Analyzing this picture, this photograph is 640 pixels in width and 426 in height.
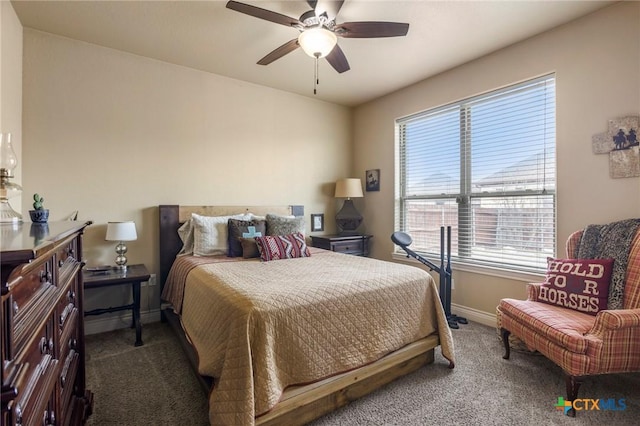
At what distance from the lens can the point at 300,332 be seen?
5.28 ft

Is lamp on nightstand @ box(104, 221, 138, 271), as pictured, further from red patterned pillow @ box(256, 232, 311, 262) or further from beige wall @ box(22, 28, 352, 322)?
red patterned pillow @ box(256, 232, 311, 262)

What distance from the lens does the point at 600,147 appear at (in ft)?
7.66

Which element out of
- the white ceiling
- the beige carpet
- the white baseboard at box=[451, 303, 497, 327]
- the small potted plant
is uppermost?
the white ceiling

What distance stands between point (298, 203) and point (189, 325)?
2321 millimetres

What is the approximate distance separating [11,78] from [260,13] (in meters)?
1.98

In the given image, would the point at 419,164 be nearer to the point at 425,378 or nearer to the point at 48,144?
the point at 425,378

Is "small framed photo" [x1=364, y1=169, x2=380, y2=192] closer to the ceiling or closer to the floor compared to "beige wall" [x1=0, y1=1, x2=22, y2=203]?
closer to the floor

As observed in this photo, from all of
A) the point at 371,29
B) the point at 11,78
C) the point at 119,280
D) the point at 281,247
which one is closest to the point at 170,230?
the point at 119,280

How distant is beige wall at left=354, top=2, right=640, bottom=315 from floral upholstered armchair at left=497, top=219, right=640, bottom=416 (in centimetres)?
25

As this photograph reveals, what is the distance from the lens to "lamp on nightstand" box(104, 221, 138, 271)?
2.67 m

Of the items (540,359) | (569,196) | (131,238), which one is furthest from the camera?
(131,238)

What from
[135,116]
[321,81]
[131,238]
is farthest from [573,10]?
[131,238]

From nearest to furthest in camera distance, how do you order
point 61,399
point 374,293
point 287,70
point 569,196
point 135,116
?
point 61,399
point 374,293
point 569,196
point 135,116
point 287,70

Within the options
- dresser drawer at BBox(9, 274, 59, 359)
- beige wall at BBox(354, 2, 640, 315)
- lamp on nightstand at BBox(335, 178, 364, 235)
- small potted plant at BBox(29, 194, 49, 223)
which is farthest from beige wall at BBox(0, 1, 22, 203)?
beige wall at BBox(354, 2, 640, 315)
